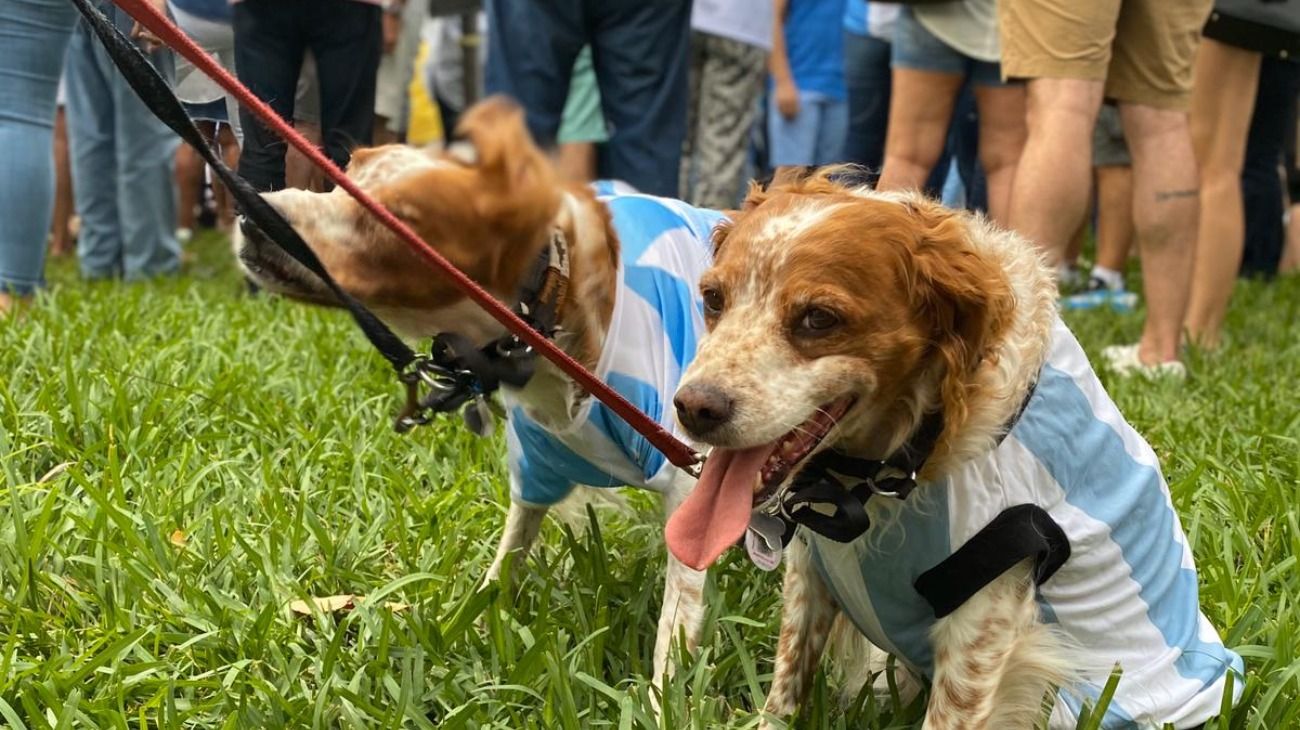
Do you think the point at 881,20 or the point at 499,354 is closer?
the point at 499,354

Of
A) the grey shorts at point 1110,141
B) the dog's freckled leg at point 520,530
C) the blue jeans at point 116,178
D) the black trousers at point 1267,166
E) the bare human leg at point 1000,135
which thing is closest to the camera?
the dog's freckled leg at point 520,530

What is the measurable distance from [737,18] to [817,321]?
5272 mm

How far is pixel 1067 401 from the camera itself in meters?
2.23

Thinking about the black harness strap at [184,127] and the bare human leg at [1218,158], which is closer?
the black harness strap at [184,127]

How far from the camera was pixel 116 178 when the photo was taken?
8.11 metres

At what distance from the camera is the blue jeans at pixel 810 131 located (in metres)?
8.44

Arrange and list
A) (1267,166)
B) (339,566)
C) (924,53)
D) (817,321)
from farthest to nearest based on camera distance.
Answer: (1267,166)
(924,53)
(339,566)
(817,321)

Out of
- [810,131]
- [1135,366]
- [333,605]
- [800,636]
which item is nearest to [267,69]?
[333,605]

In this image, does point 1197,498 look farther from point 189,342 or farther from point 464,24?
point 464,24

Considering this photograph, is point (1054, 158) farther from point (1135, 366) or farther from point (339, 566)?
point (339, 566)

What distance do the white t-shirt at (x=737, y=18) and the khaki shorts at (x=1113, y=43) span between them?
8.00ft

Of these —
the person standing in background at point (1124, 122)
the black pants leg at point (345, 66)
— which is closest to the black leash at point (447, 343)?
the black pants leg at point (345, 66)

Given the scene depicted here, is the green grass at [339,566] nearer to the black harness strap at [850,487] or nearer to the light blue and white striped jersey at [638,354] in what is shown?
the light blue and white striped jersey at [638,354]

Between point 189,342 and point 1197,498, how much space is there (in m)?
3.04
